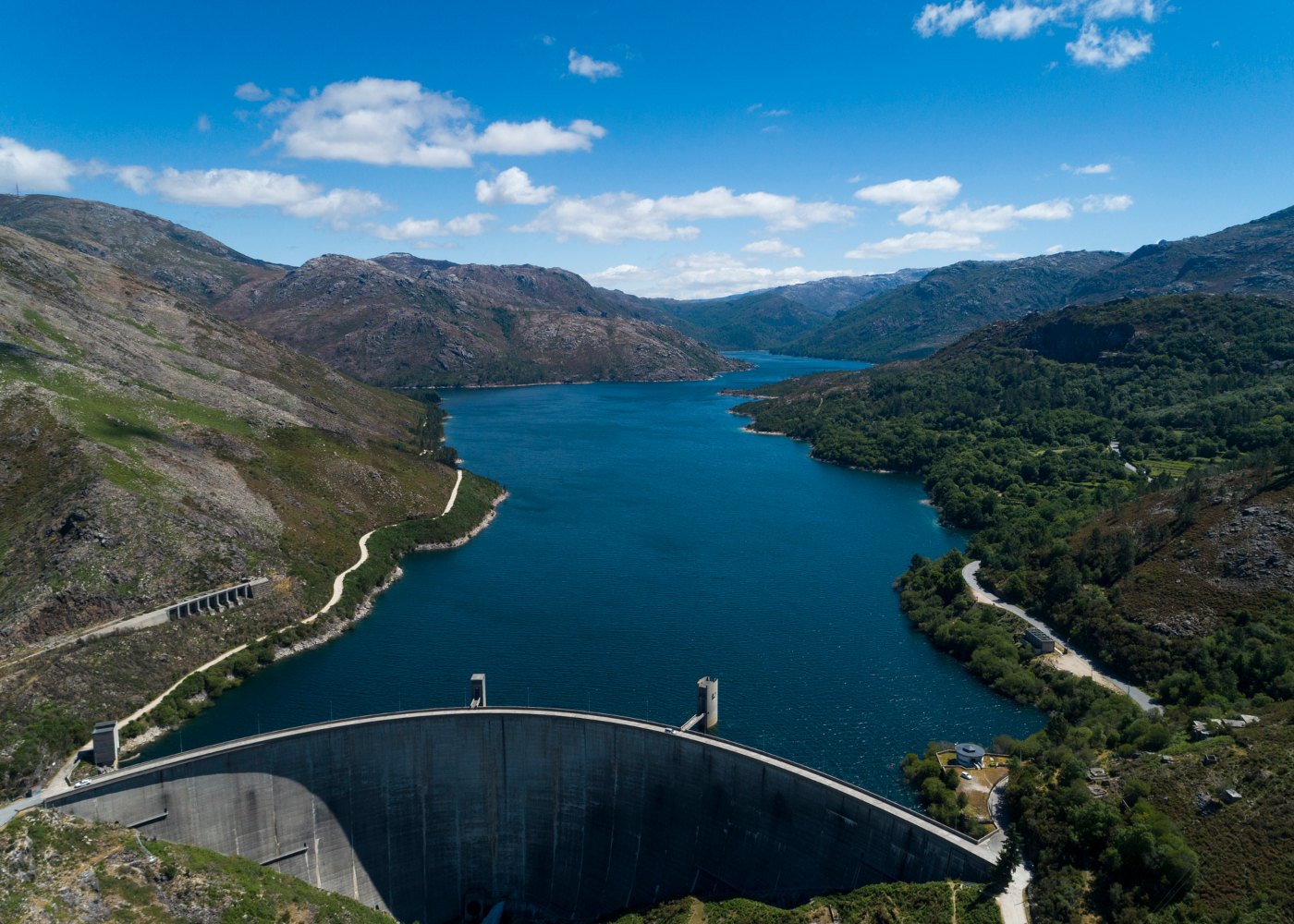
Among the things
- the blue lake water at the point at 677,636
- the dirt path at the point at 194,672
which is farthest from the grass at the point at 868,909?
the dirt path at the point at 194,672

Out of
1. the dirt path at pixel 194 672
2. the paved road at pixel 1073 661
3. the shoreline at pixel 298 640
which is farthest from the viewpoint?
the paved road at pixel 1073 661

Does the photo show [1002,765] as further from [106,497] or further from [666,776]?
[106,497]

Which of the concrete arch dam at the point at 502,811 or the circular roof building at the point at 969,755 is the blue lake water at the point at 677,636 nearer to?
the circular roof building at the point at 969,755

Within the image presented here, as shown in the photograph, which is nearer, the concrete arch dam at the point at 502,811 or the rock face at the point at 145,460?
the concrete arch dam at the point at 502,811

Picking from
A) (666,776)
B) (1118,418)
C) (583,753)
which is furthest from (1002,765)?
(1118,418)

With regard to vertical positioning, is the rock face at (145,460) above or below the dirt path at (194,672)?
above

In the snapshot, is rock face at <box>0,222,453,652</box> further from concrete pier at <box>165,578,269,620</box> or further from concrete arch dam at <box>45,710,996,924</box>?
concrete arch dam at <box>45,710,996,924</box>

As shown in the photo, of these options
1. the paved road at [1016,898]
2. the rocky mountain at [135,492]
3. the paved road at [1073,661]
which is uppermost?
the rocky mountain at [135,492]
